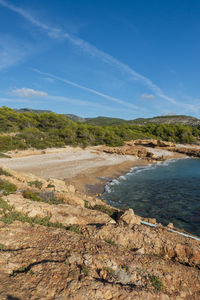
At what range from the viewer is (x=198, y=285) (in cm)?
414

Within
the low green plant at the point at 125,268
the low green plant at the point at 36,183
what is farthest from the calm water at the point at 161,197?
the low green plant at the point at 125,268

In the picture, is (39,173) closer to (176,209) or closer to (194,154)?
(176,209)

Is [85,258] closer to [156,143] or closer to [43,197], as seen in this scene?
[43,197]

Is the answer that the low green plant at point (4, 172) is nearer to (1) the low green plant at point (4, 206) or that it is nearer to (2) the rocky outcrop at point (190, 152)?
(1) the low green plant at point (4, 206)

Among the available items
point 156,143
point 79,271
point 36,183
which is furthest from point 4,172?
point 156,143

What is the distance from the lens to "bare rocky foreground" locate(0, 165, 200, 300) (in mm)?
3262

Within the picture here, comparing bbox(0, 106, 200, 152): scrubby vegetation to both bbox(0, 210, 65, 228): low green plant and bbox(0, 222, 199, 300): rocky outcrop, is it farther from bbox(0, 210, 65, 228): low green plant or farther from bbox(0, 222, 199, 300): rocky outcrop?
bbox(0, 222, 199, 300): rocky outcrop

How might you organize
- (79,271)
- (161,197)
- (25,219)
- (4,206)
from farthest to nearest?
(161,197) < (4,206) < (25,219) < (79,271)

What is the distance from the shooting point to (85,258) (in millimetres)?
4141

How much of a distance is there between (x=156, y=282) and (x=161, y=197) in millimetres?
10788

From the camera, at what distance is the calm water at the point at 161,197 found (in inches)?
410

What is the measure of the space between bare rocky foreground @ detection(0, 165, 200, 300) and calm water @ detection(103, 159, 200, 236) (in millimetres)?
4496

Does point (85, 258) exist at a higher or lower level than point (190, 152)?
lower

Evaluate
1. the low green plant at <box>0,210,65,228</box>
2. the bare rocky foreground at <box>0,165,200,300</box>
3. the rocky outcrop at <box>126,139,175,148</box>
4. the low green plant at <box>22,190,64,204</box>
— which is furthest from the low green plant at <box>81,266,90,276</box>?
the rocky outcrop at <box>126,139,175,148</box>
